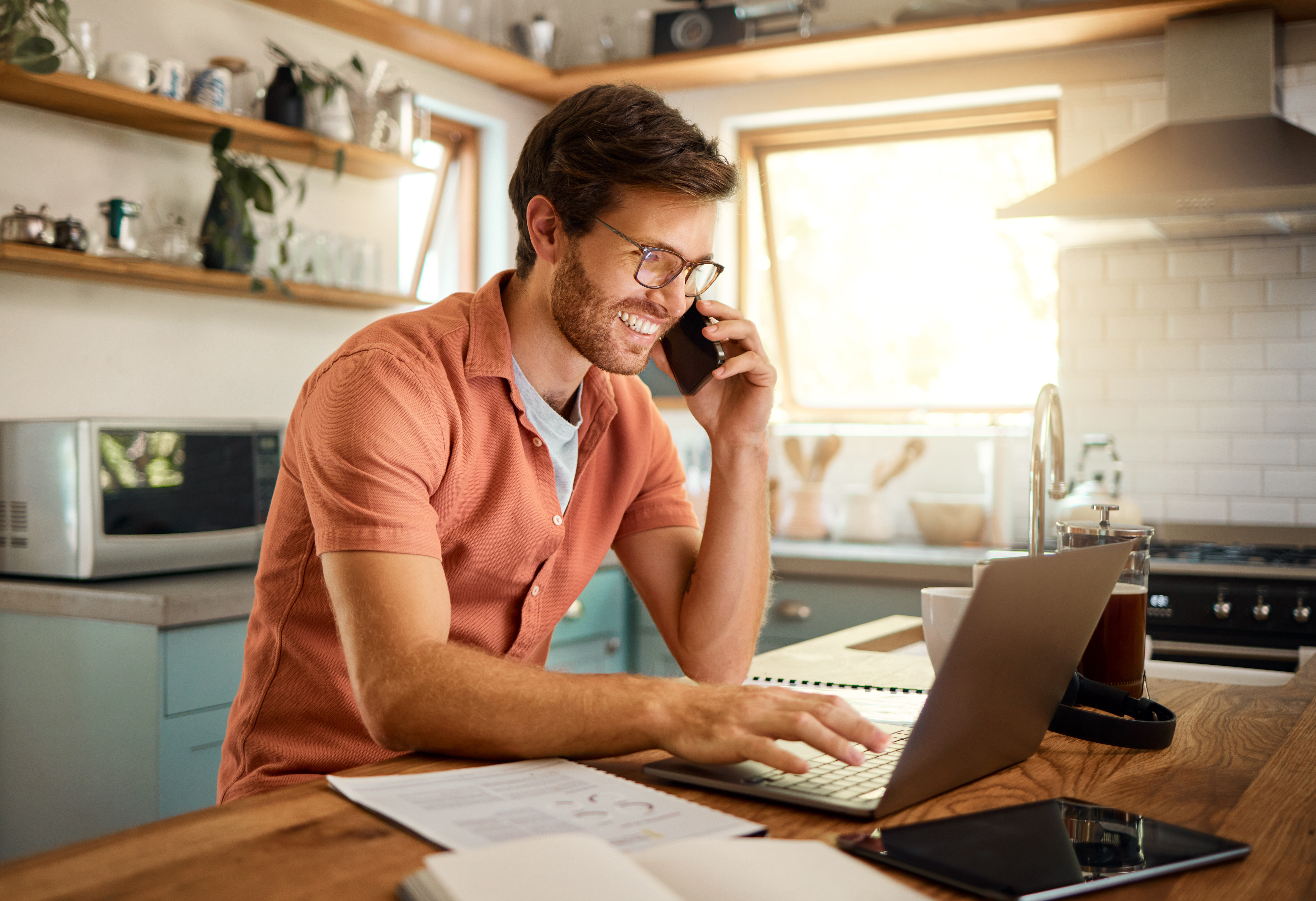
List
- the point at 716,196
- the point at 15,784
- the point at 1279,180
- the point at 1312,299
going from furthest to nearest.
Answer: the point at 1312,299
the point at 1279,180
the point at 15,784
the point at 716,196

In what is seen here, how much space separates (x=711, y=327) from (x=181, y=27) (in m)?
2.27

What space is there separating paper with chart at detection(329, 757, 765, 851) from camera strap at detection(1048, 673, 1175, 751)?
1.43 ft

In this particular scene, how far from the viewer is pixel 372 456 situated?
1.21 m

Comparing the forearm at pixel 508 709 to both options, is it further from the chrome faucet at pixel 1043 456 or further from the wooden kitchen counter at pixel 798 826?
the chrome faucet at pixel 1043 456

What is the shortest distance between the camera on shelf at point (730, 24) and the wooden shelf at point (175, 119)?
1108 millimetres

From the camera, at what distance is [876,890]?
0.68m

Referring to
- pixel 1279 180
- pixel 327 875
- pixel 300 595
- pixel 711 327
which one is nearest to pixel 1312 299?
pixel 1279 180

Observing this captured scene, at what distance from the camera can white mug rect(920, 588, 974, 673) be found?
3.79 feet

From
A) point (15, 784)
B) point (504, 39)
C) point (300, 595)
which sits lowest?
point (15, 784)

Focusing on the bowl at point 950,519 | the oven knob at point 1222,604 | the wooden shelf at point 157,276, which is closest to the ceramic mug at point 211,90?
the wooden shelf at point 157,276

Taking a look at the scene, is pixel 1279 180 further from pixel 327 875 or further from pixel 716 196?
pixel 327 875

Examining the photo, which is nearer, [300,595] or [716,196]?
[300,595]

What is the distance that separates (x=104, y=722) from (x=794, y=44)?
2891 mm

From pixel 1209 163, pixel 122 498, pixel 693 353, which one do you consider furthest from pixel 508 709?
pixel 1209 163
